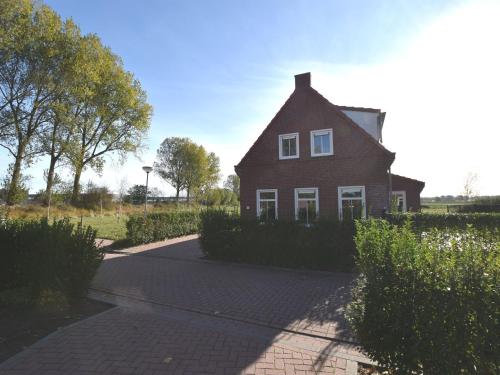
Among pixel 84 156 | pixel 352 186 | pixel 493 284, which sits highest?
pixel 84 156

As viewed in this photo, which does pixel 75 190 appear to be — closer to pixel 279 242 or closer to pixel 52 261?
pixel 279 242

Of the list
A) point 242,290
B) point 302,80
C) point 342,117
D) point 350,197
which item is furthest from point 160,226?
point 302,80

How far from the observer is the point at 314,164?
643 inches

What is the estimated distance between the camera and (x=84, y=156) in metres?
31.1

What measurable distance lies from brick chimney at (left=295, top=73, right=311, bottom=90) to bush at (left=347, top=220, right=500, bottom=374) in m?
15.3

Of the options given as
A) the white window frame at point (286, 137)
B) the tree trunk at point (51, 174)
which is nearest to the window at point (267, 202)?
the white window frame at point (286, 137)

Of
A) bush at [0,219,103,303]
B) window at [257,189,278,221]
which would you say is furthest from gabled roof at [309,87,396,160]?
bush at [0,219,103,303]

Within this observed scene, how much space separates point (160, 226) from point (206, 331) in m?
12.4

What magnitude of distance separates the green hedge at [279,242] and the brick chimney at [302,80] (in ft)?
31.9

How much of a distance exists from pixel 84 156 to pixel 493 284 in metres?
34.1

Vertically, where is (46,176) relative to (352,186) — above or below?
above

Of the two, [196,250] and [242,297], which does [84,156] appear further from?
[242,297]

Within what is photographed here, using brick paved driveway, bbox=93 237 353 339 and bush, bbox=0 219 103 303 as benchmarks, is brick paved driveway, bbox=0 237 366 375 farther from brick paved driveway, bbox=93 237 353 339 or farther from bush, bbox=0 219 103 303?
bush, bbox=0 219 103 303

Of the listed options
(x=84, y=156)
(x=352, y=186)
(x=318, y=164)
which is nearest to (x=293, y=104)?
(x=318, y=164)
